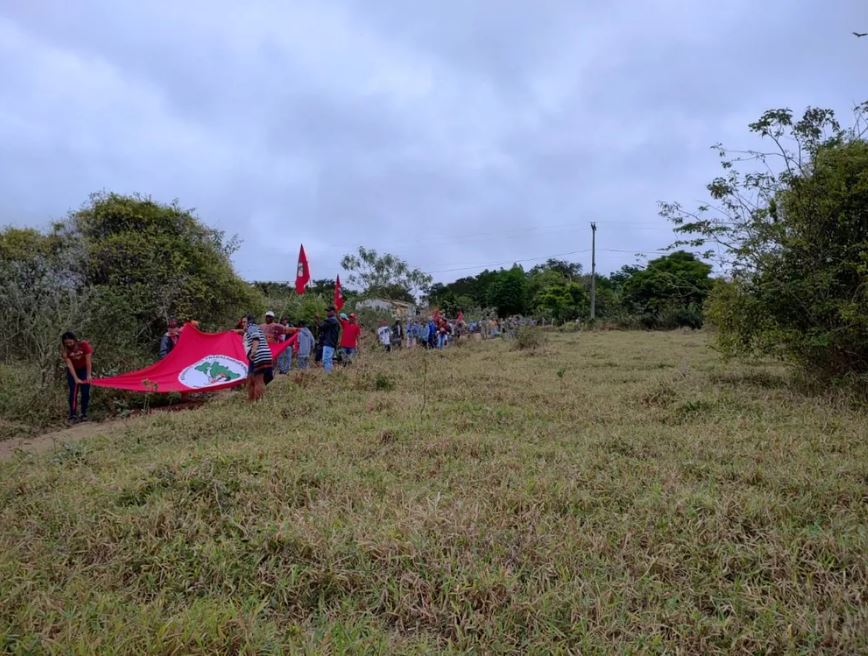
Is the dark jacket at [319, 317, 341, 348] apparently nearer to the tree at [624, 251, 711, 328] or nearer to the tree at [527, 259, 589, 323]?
the tree at [624, 251, 711, 328]

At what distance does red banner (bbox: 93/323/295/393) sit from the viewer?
7734 millimetres

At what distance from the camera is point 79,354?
7375 millimetres

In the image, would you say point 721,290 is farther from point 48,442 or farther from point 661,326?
point 661,326

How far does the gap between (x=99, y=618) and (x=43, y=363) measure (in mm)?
6756

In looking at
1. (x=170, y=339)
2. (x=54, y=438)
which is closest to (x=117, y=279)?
(x=170, y=339)

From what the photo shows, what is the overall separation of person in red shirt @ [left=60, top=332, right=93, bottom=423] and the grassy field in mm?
2484

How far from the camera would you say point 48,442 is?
6094 mm

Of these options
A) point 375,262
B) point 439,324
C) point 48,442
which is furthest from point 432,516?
point 375,262

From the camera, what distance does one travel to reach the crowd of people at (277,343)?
7305 millimetres

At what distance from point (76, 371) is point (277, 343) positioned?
9.69 ft

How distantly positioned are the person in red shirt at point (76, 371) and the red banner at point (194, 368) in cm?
26

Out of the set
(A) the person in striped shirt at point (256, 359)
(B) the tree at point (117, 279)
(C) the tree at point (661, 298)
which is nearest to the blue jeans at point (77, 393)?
(B) the tree at point (117, 279)

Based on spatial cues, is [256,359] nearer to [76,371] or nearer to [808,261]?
[76,371]

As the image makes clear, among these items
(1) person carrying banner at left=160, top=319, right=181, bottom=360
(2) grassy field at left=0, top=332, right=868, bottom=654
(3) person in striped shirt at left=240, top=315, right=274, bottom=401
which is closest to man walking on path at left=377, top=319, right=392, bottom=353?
(1) person carrying banner at left=160, top=319, right=181, bottom=360
